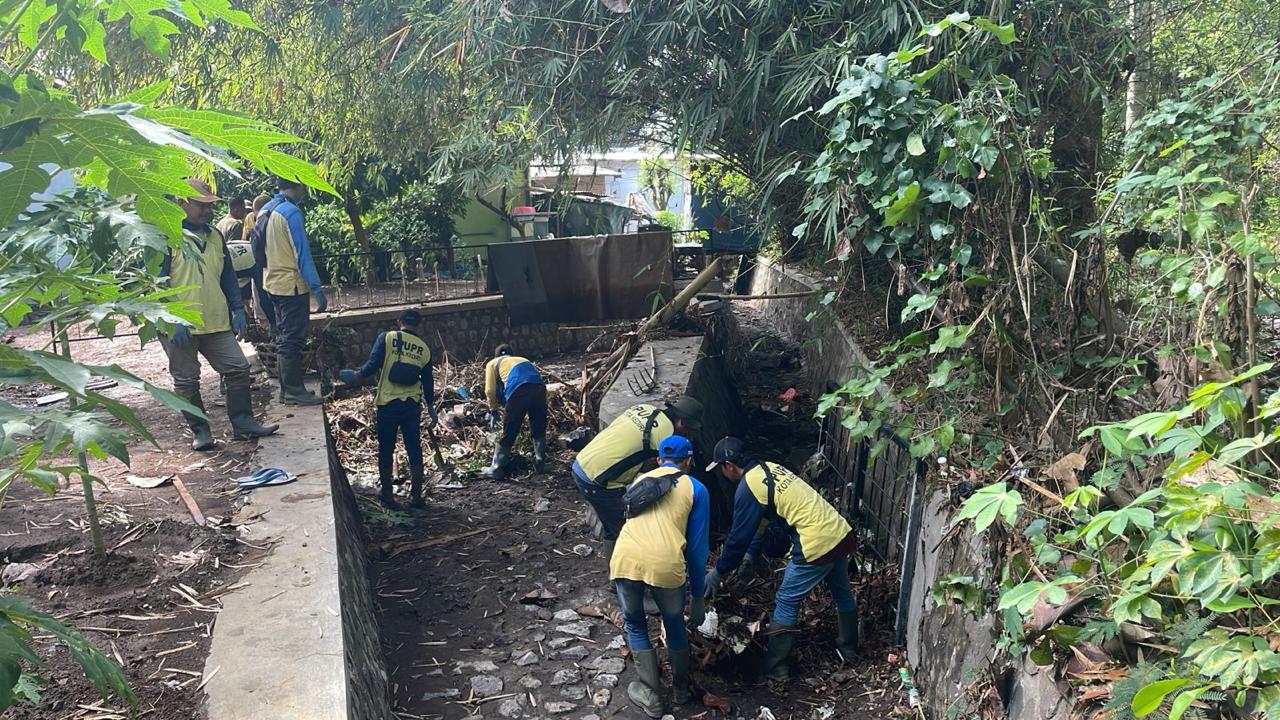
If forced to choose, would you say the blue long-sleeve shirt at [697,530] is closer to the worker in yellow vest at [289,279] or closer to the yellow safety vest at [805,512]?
the yellow safety vest at [805,512]

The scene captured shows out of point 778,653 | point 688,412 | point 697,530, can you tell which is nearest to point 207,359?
point 688,412

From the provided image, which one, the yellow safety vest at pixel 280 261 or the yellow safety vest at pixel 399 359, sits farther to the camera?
the yellow safety vest at pixel 280 261

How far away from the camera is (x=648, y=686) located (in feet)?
16.1

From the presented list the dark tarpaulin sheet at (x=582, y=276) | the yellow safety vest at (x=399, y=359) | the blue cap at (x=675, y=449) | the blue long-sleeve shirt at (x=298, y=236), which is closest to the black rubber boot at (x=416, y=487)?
the yellow safety vest at (x=399, y=359)

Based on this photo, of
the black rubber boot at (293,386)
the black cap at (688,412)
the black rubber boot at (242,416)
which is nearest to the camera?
the black cap at (688,412)

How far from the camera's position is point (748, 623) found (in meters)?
5.52

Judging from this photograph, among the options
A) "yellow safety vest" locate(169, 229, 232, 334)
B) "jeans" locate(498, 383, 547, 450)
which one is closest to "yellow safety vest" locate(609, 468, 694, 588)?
"jeans" locate(498, 383, 547, 450)

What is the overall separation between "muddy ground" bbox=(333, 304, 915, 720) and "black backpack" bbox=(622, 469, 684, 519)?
1.07 metres

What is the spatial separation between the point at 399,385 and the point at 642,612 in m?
3.11

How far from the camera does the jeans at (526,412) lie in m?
7.80

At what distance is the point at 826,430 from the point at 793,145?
260cm

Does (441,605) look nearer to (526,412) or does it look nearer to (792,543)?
(526,412)

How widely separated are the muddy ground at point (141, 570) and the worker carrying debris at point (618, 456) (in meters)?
2.07

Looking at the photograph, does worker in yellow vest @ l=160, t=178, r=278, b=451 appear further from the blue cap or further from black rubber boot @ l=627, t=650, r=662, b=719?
black rubber boot @ l=627, t=650, r=662, b=719
